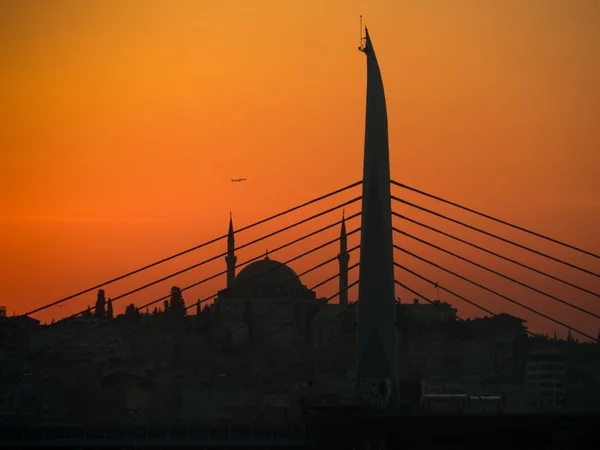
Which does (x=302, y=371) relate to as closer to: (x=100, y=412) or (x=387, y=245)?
(x=100, y=412)

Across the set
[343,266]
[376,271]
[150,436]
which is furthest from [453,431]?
[343,266]

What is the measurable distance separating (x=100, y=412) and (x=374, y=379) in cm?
6713

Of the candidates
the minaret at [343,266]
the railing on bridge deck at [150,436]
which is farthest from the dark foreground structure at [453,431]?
the minaret at [343,266]

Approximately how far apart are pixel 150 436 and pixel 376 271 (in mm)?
11641

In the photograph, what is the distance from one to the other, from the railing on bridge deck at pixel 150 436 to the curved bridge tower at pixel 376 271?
3.48 meters

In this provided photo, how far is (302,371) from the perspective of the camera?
170 m

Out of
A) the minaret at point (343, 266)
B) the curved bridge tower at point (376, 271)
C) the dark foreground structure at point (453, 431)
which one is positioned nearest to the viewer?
the dark foreground structure at point (453, 431)

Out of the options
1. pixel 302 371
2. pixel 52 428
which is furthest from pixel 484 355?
pixel 52 428

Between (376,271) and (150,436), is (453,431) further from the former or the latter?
(150,436)

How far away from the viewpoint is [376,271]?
8138 centimetres

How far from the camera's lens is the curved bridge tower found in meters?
80.6

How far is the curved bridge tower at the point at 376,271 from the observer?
80625 millimetres

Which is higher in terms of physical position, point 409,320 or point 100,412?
point 409,320

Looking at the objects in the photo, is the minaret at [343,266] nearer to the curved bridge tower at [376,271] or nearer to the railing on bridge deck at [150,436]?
the railing on bridge deck at [150,436]
